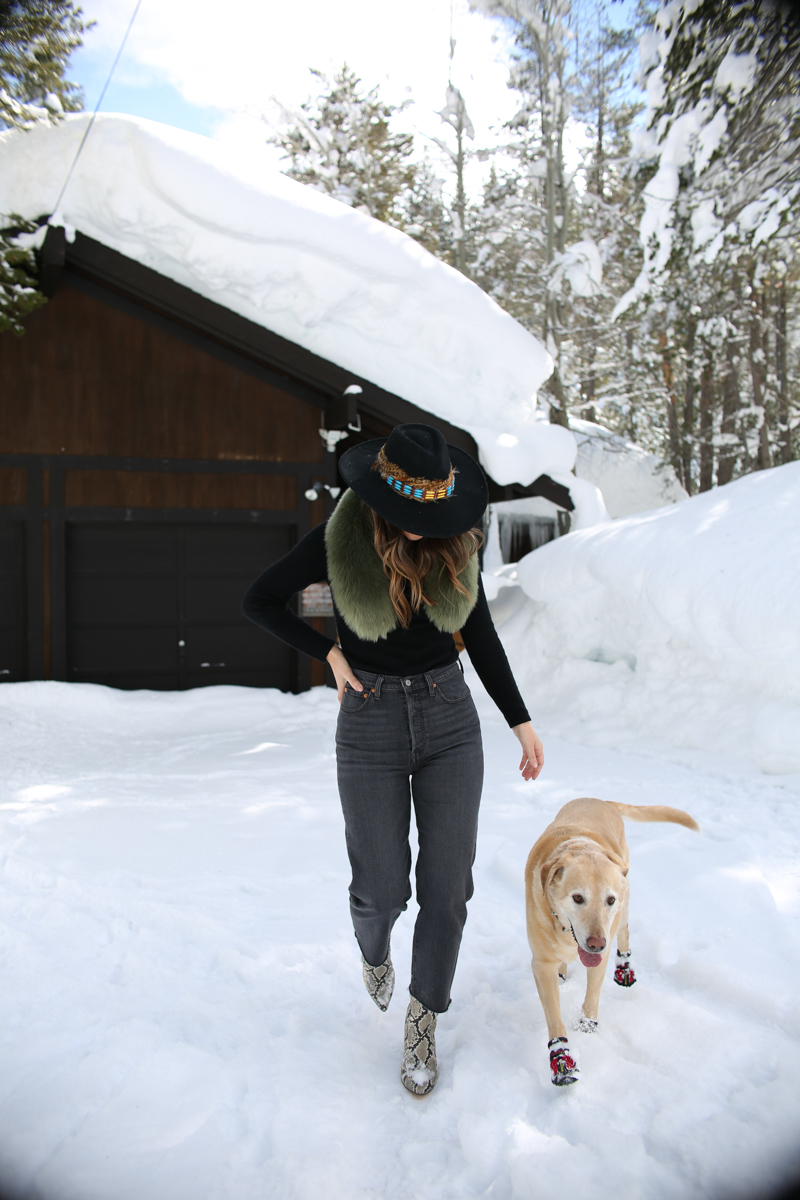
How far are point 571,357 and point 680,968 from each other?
13926mm

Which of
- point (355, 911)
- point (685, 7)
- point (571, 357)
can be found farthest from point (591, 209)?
point (355, 911)

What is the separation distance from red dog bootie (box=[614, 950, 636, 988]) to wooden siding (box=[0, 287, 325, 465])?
722 centimetres

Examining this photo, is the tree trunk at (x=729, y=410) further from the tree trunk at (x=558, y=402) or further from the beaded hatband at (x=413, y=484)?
the beaded hatband at (x=413, y=484)

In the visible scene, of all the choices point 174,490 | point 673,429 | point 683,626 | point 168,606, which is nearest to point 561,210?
point 673,429

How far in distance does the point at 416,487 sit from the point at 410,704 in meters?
0.62

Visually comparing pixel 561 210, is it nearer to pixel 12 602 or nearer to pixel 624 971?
pixel 12 602

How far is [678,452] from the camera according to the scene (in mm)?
15594

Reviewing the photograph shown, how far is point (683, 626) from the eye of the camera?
19.8 feet

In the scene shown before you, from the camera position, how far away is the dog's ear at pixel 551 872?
218cm

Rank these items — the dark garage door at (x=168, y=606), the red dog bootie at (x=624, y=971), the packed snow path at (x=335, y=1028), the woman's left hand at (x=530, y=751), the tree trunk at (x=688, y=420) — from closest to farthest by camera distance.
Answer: the packed snow path at (x=335, y=1028) < the woman's left hand at (x=530, y=751) < the red dog bootie at (x=624, y=971) < the dark garage door at (x=168, y=606) < the tree trunk at (x=688, y=420)

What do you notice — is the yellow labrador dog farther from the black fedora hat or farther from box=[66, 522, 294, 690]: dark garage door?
box=[66, 522, 294, 690]: dark garage door

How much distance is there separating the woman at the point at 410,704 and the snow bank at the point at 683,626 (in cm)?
370

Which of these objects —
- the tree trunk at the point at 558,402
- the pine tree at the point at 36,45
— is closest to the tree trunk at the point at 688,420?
the tree trunk at the point at 558,402

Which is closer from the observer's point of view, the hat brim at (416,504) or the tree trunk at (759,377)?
the hat brim at (416,504)
